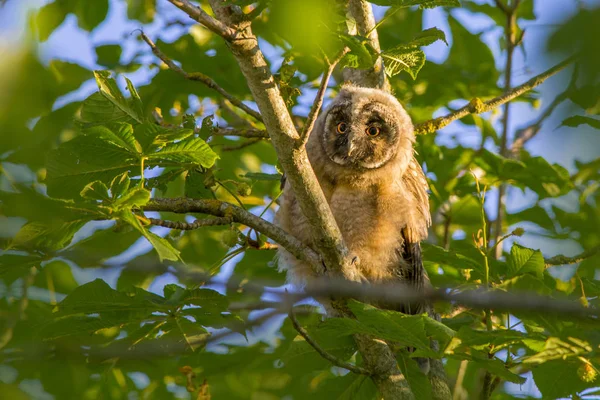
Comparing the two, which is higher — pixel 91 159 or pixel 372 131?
pixel 372 131

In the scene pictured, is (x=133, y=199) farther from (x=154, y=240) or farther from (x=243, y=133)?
(x=243, y=133)

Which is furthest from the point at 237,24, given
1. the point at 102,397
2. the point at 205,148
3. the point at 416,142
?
the point at 416,142

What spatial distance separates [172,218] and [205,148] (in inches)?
95.3

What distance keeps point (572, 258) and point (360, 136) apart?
2.08m

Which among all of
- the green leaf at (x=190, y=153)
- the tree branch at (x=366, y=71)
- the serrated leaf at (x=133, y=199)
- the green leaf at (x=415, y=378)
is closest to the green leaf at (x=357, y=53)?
the green leaf at (x=190, y=153)

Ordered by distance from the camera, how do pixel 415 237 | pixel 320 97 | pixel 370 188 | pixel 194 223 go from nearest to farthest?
pixel 320 97, pixel 194 223, pixel 415 237, pixel 370 188

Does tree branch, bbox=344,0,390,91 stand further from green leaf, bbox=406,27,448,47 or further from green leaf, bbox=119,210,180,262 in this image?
green leaf, bbox=119,210,180,262

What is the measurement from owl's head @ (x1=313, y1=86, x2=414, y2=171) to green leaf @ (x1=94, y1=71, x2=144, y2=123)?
2320 mm

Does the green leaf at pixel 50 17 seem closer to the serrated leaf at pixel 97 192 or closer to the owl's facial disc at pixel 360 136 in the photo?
the owl's facial disc at pixel 360 136

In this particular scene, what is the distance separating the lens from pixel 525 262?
8.72 feet

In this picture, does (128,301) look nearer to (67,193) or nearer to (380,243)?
(67,193)

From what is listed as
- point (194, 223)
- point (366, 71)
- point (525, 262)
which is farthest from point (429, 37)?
point (366, 71)

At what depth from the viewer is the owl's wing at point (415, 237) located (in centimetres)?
444

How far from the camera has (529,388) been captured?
3.33 meters
